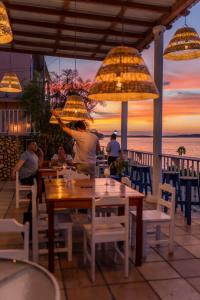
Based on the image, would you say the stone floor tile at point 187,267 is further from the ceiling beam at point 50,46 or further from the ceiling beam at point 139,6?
the ceiling beam at point 50,46

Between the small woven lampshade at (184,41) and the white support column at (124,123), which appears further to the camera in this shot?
the white support column at (124,123)

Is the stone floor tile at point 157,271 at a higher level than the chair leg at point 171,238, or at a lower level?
lower

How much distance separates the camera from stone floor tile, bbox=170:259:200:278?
375 cm

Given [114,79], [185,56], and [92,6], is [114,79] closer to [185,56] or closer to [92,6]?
[185,56]

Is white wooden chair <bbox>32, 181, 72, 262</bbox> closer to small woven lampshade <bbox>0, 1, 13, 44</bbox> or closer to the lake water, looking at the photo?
A: small woven lampshade <bbox>0, 1, 13, 44</bbox>

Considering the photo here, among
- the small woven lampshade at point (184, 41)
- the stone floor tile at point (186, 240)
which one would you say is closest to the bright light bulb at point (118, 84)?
the small woven lampshade at point (184, 41)

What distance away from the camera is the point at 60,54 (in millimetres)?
10727

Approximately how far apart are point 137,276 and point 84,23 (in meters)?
6.36

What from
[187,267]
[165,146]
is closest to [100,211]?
[187,267]

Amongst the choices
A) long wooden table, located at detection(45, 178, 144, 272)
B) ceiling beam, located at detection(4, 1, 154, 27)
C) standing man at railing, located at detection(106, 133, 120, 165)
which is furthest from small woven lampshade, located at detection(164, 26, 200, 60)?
standing man at railing, located at detection(106, 133, 120, 165)

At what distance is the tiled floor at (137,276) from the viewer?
10.8 feet

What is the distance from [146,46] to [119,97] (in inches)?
208

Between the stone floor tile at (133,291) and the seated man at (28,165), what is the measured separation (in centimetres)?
396

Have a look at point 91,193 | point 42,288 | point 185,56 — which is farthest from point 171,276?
point 185,56
